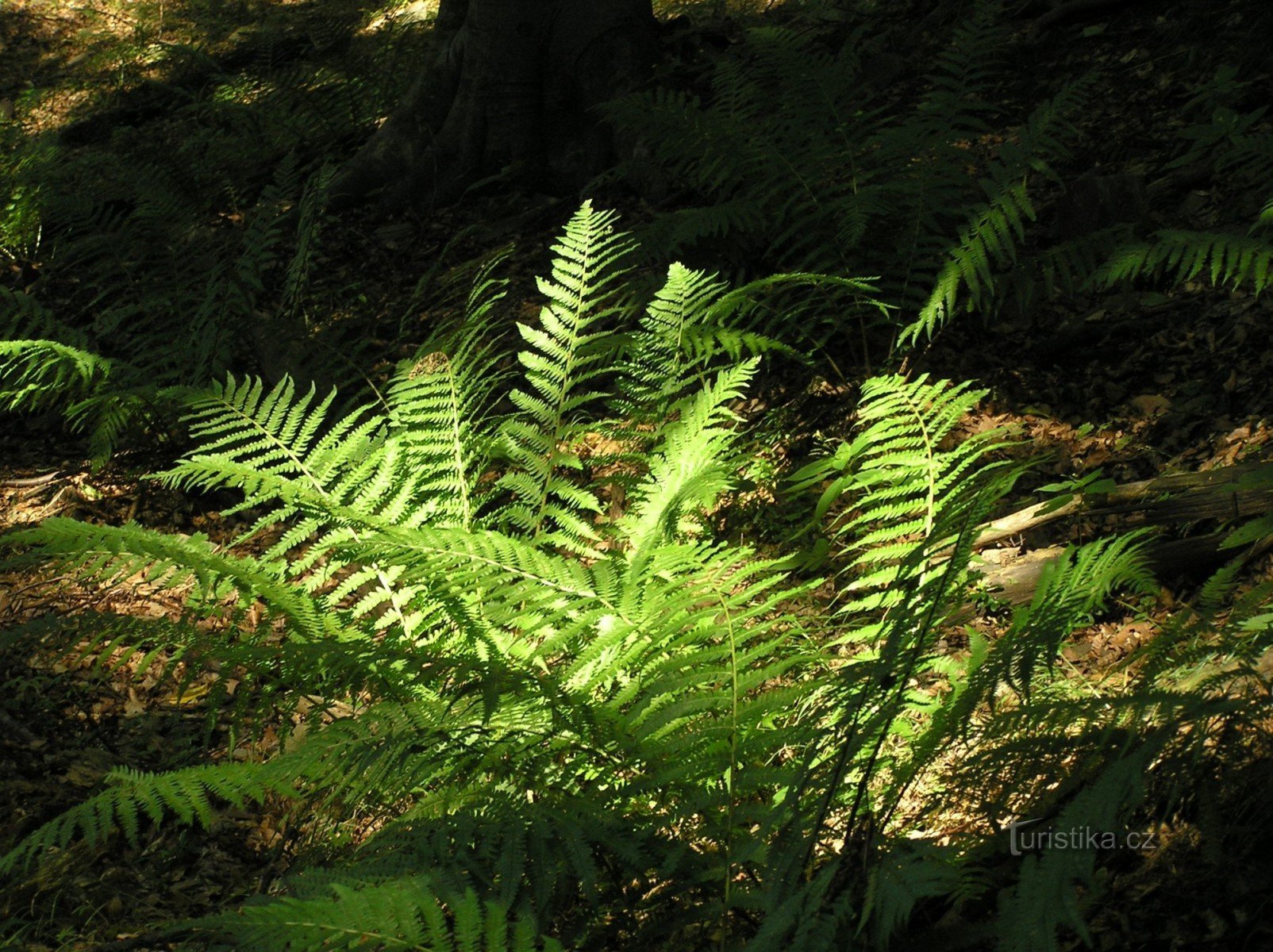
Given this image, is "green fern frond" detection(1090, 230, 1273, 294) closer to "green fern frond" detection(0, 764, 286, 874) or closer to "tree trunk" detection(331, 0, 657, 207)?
"green fern frond" detection(0, 764, 286, 874)

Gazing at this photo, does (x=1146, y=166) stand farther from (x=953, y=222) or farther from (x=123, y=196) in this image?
(x=123, y=196)

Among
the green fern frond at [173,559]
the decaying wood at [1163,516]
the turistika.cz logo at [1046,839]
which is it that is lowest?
the green fern frond at [173,559]

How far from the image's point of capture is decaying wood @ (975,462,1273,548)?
2463 millimetres

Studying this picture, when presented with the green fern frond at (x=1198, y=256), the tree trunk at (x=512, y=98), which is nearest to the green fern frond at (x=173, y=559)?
the green fern frond at (x=1198, y=256)

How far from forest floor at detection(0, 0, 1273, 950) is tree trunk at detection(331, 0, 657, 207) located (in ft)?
1.85

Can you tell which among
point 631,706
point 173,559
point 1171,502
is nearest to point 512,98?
point 173,559

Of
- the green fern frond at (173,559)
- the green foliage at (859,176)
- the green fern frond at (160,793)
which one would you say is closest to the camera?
the green fern frond at (160,793)

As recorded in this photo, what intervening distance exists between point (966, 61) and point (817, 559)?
7.14 feet

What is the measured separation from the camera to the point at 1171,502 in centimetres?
262

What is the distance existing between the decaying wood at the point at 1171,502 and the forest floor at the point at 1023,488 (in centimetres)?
6

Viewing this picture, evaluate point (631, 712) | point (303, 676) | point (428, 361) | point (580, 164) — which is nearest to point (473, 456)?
point (428, 361)

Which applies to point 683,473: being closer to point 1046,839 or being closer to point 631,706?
point 631,706

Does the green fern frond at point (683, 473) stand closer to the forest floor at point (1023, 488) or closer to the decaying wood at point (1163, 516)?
the decaying wood at point (1163, 516)

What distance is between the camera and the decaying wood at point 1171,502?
2463 millimetres
